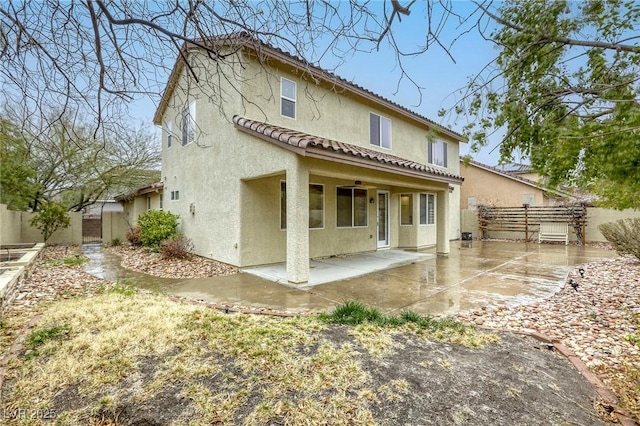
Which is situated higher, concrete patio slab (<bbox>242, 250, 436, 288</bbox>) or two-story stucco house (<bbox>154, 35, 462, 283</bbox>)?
two-story stucco house (<bbox>154, 35, 462, 283</bbox>)

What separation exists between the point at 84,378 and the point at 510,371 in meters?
4.31

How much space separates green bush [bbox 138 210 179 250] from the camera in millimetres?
11680

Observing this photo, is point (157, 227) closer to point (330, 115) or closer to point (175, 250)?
point (175, 250)

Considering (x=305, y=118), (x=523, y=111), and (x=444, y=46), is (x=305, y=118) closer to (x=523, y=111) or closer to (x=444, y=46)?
(x=523, y=111)

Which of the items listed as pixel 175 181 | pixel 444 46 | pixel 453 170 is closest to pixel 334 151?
pixel 444 46

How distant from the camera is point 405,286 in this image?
24.3 feet

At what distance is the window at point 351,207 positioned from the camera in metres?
11.7

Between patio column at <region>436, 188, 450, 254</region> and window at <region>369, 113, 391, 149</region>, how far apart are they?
304 cm

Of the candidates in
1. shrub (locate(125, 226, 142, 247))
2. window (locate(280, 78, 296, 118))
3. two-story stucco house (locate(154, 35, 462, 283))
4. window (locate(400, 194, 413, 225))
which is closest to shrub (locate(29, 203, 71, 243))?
shrub (locate(125, 226, 142, 247))

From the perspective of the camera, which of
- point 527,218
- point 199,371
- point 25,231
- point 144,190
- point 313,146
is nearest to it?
point 199,371

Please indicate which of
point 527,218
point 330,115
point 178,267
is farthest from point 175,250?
point 527,218

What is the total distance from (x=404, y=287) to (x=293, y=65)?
6467 millimetres

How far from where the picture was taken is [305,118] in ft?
33.6

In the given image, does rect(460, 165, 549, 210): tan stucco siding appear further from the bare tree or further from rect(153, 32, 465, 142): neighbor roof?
the bare tree
